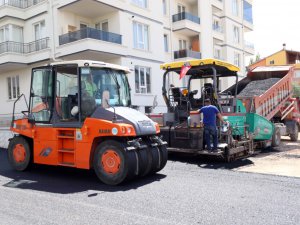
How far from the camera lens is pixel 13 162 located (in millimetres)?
9688

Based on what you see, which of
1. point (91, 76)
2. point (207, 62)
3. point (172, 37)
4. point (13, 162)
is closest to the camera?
point (91, 76)

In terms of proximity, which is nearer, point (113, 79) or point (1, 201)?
point (1, 201)

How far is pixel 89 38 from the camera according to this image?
738 inches

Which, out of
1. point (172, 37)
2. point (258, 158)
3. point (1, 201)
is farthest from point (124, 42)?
point (1, 201)

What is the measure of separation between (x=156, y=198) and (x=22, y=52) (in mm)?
17794

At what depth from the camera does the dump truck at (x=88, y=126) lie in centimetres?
776

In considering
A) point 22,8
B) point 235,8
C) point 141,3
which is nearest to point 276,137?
point 141,3

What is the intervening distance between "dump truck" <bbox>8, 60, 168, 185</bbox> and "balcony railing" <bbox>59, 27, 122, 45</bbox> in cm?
1030

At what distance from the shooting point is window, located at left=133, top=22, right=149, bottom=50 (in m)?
22.3

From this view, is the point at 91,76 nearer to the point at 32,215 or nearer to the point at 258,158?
the point at 32,215

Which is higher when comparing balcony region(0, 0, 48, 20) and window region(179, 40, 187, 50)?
balcony region(0, 0, 48, 20)

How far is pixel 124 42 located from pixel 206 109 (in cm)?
1199

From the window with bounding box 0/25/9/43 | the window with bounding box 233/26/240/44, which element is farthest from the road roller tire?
the window with bounding box 233/26/240/44

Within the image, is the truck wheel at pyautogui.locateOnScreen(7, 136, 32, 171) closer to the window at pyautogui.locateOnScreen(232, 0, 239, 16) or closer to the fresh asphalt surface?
the fresh asphalt surface
